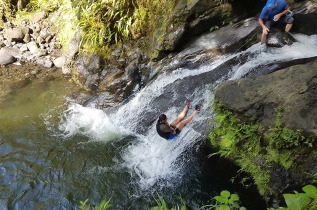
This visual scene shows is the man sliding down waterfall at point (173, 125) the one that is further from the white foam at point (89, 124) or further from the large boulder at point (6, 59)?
the large boulder at point (6, 59)

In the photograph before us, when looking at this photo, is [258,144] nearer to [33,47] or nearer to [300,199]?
[300,199]

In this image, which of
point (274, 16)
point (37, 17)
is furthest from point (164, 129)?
point (37, 17)

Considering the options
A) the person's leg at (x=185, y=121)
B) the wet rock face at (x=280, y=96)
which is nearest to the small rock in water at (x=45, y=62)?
the person's leg at (x=185, y=121)

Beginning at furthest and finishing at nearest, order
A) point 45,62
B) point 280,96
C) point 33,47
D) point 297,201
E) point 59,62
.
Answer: point 33,47 → point 45,62 → point 59,62 → point 280,96 → point 297,201

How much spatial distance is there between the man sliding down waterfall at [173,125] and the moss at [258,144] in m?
0.96

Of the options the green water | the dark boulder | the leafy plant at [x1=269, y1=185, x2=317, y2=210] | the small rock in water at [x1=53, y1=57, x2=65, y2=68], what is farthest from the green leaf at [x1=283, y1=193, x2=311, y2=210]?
the small rock in water at [x1=53, y1=57, x2=65, y2=68]

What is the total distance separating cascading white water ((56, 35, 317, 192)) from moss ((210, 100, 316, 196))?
97cm

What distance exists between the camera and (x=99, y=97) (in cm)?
785

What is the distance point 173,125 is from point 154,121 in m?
0.93

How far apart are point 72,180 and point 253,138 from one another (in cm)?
398

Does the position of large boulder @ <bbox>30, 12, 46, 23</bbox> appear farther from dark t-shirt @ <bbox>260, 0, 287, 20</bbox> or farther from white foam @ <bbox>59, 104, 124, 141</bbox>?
dark t-shirt @ <bbox>260, 0, 287, 20</bbox>

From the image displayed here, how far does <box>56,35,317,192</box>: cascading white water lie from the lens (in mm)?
5379

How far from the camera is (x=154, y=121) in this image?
6.35m

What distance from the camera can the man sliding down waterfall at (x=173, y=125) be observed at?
5.29 meters
